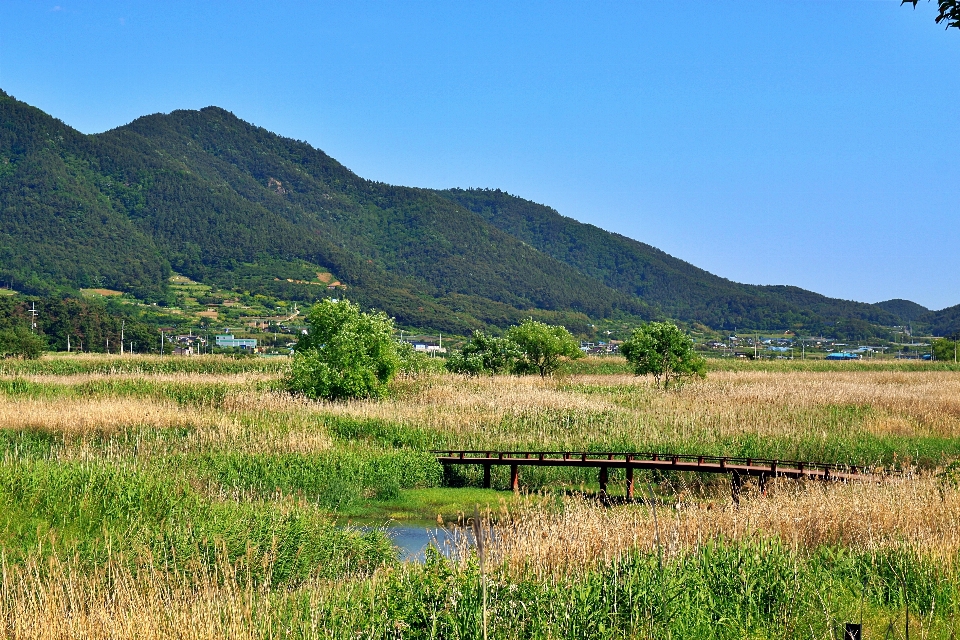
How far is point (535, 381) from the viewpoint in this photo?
155ft

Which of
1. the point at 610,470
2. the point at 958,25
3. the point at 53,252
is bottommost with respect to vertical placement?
the point at 610,470

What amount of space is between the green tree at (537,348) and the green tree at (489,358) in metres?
0.39

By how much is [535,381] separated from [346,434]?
20.6m

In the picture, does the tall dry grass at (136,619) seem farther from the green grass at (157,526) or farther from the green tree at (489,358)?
the green tree at (489,358)

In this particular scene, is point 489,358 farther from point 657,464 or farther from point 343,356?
point 657,464

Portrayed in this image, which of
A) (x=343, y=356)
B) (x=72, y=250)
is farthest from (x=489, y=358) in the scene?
(x=72, y=250)

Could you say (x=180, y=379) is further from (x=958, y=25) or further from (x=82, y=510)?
(x=958, y=25)

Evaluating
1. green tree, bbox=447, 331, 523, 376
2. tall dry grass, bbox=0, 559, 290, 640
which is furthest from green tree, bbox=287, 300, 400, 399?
tall dry grass, bbox=0, 559, 290, 640

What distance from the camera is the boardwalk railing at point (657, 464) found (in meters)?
21.3

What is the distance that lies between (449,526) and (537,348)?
35885mm

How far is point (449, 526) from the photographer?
62.5 feet

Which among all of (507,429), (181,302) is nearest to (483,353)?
(507,429)

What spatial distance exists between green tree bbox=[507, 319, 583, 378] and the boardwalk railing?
29.4 meters

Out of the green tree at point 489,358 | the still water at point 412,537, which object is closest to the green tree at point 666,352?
the green tree at point 489,358
